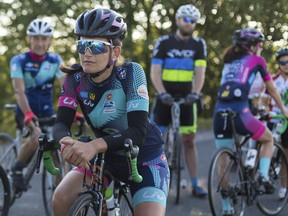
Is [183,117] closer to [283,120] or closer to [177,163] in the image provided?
[177,163]

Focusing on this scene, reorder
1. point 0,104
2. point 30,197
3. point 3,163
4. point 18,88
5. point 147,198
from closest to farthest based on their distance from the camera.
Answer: point 147,198 < point 18,88 < point 3,163 < point 30,197 < point 0,104

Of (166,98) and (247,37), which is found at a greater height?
(247,37)

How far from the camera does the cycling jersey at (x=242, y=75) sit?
6.36m

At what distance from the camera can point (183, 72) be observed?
7.95m

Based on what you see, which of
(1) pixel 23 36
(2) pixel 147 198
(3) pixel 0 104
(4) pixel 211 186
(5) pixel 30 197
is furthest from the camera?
(3) pixel 0 104

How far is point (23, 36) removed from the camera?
744 inches

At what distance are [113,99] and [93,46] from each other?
0.35 m

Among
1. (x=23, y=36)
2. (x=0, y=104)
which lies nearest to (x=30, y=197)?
(x=23, y=36)

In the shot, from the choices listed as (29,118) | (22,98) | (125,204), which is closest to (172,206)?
(29,118)

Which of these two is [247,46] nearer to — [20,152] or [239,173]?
[239,173]

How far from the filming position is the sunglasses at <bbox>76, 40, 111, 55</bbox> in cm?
381

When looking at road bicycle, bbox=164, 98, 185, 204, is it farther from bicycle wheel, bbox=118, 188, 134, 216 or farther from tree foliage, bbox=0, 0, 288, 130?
tree foliage, bbox=0, 0, 288, 130

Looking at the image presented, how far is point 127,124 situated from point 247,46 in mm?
2857

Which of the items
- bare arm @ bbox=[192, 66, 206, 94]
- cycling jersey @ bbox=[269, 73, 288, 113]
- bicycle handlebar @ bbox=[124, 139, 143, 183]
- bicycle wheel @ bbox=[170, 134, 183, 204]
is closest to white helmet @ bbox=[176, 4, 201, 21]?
bare arm @ bbox=[192, 66, 206, 94]
